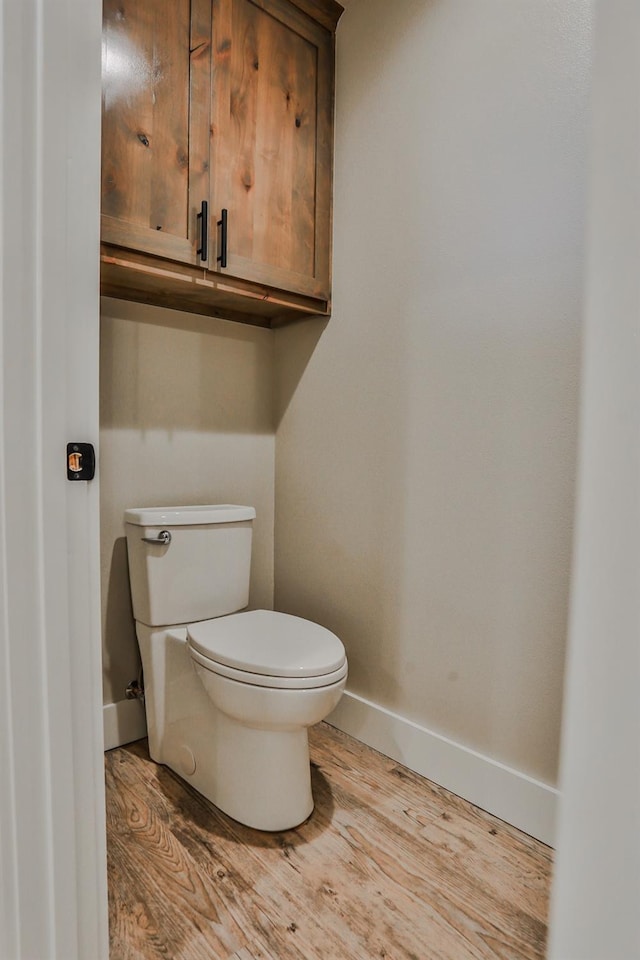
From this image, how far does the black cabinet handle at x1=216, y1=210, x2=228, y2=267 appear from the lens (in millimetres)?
1608

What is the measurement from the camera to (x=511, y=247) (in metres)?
1.41

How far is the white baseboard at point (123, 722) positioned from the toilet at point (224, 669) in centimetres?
13

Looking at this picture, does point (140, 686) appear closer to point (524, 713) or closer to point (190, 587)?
point (190, 587)

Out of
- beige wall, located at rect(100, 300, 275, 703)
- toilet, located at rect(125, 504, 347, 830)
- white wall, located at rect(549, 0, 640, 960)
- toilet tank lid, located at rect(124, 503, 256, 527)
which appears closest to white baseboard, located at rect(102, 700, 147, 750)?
beige wall, located at rect(100, 300, 275, 703)

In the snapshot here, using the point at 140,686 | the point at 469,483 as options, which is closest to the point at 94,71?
the point at 469,483

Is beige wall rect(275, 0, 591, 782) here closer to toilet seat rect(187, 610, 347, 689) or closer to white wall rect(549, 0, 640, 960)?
toilet seat rect(187, 610, 347, 689)

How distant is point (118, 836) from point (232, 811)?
0.27 meters

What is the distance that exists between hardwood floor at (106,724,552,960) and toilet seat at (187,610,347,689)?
0.40 metres

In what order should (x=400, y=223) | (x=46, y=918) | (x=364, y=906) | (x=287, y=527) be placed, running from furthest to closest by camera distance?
1. (x=287, y=527)
2. (x=400, y=223)
3. (x=364, y=906)
4. (x=46, y=918)

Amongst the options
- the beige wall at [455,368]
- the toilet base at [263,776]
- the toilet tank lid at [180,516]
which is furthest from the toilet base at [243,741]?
the beige wall at [455,368]

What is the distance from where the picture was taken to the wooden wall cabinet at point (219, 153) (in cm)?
145

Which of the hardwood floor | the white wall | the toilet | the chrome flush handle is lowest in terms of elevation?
the hardwood floor

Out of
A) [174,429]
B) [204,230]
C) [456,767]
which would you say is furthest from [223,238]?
[456,767]

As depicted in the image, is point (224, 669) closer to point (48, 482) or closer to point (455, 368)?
point (48, 482)
